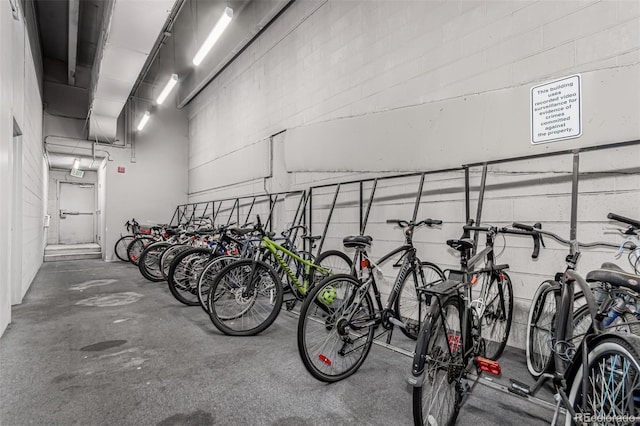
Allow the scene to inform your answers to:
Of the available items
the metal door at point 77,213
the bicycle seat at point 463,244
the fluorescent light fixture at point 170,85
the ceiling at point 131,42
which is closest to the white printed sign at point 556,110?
the bicycle seat at point 463,244

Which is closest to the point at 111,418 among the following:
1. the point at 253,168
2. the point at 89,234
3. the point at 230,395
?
the point at 230,395

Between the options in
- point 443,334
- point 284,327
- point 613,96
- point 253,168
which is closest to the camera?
point 443,334

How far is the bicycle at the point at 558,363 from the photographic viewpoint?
3.34ft

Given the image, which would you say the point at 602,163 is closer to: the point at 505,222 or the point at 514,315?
the point at 505,222

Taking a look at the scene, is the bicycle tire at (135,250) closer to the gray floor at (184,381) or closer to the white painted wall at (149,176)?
the white painted wall at (149,176)

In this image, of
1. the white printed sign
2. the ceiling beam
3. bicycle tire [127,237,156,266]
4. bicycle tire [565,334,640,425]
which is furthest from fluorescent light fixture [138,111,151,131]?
bicycle tire [565,334,640,425]

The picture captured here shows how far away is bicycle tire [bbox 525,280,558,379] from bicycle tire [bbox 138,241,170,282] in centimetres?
439

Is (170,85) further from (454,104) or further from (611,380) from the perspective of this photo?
(611,380)

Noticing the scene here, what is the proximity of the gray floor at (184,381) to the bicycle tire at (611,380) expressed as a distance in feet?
1.54

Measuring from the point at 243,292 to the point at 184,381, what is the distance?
80cm

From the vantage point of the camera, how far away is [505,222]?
2342mm

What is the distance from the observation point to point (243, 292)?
8.33ft

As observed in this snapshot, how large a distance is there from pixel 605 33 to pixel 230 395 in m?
3.07

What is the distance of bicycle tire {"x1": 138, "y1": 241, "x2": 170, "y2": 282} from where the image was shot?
182 inches
